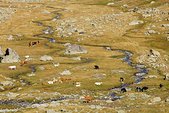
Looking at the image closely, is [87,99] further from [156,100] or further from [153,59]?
[153,59]

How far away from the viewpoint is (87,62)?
99.9 meters

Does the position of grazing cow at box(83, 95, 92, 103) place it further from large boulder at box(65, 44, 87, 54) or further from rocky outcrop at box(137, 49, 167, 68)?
large boulder at box(65, 44, 87, 54)

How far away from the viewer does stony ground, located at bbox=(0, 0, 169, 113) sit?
62.7 meters

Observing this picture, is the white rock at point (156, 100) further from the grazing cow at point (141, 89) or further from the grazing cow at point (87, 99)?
the grazing cow at point (87, 99)

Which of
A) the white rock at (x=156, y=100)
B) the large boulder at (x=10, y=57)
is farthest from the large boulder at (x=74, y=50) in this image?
the white rock at (x=156, y=100)

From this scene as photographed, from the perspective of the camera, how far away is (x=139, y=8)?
19162 centimetres

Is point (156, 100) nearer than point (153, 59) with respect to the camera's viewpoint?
Yes

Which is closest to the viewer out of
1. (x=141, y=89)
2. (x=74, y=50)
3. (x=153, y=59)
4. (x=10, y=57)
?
(x=141, y=89)

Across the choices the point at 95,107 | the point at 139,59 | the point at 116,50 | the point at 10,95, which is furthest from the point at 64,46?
the point at 95,107

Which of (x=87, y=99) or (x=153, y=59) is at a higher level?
(x=87, y=99)

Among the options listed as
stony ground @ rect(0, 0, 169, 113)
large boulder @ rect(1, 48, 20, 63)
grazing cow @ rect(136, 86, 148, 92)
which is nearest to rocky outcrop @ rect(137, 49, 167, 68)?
stony ground @ rect(0, 0, 169, 113)

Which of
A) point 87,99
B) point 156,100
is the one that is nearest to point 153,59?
point 156,100

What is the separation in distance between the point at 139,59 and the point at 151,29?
143 ft

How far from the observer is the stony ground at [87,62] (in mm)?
62688
